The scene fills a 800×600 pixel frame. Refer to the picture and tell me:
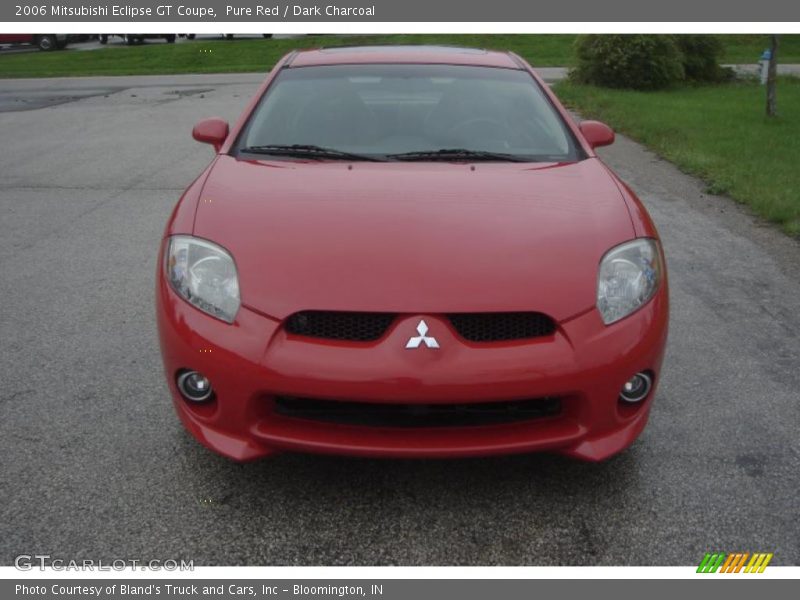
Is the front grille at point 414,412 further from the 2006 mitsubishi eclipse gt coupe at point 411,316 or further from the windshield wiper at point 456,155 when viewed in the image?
the windshield wiper at point 456,155

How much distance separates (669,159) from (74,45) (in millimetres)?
31607

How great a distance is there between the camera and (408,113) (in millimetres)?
3580

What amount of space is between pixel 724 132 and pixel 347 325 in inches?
345

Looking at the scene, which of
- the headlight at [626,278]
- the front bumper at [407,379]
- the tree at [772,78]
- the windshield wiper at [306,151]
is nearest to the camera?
the front bumper at [407,379]

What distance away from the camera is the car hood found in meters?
2.35

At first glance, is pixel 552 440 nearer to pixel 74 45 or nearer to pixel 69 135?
pixel 69 135

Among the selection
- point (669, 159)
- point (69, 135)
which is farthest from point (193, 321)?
point (69, 135)

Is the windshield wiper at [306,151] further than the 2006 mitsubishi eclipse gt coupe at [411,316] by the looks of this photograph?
Yes

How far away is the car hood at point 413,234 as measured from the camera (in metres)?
2.35

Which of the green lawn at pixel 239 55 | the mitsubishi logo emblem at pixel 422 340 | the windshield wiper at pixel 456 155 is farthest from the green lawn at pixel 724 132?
the green lawn at pixel 239 55

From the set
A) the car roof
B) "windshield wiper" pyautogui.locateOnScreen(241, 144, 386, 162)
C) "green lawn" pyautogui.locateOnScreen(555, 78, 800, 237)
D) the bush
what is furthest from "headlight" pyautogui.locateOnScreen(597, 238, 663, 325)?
the bush

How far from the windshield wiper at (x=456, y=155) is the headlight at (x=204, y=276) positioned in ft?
3.39

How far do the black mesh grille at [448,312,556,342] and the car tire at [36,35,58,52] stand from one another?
110 feet
